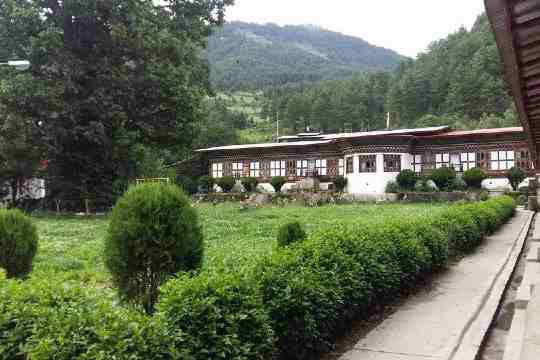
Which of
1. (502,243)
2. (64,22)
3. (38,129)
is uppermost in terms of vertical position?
(64,22)

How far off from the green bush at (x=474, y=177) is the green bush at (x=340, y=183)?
383 inches

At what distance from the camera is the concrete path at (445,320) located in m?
5.58

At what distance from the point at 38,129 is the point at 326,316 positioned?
2330cm

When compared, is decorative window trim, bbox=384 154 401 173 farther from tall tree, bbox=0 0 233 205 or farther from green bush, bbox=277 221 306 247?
green bush, bbox=277 221 306 247

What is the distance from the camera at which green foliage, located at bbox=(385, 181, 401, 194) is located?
139 feet

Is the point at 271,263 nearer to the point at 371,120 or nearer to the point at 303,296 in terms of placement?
the point at 303,296

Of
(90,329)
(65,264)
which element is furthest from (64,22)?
(90,329)

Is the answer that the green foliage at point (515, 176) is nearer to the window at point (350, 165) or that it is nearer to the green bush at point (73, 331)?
the window at point (350, 165)

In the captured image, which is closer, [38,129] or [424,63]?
[38,129]

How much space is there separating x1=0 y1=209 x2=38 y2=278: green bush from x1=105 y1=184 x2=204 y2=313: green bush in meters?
2.66

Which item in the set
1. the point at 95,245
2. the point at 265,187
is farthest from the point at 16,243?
the point at 265,187

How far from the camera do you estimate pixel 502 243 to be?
15812 millimetres

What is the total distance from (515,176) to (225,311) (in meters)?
41.2

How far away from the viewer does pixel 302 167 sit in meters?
50.4
